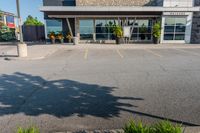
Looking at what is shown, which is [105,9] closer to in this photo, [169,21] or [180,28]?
[169,21]

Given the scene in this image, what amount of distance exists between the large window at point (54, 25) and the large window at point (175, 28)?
13746mm

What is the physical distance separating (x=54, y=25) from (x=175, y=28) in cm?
1563

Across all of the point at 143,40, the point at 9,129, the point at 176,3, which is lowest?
the point at 9,129

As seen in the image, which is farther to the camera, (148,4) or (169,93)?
(148,4)

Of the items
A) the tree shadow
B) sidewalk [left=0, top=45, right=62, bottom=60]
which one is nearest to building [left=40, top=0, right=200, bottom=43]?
sidewalk [left=0, top=45, right=62, bottom=60]

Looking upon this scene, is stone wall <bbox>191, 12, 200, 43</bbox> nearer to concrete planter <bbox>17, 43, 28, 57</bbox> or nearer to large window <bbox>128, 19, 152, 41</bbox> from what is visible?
large window <bbox>128, 19, 152, 41</bbox>

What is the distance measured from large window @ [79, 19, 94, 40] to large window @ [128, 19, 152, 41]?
4926mm

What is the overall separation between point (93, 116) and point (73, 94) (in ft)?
5.31

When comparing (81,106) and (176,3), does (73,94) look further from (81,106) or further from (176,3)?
(176,3)

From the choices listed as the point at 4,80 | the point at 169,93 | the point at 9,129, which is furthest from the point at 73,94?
the point at 4,80

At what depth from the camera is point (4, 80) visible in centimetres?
761

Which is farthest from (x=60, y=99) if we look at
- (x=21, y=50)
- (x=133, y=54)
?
(x=133, y=54)

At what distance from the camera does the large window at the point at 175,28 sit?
22.8m

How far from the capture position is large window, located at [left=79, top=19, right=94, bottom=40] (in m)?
23.7
